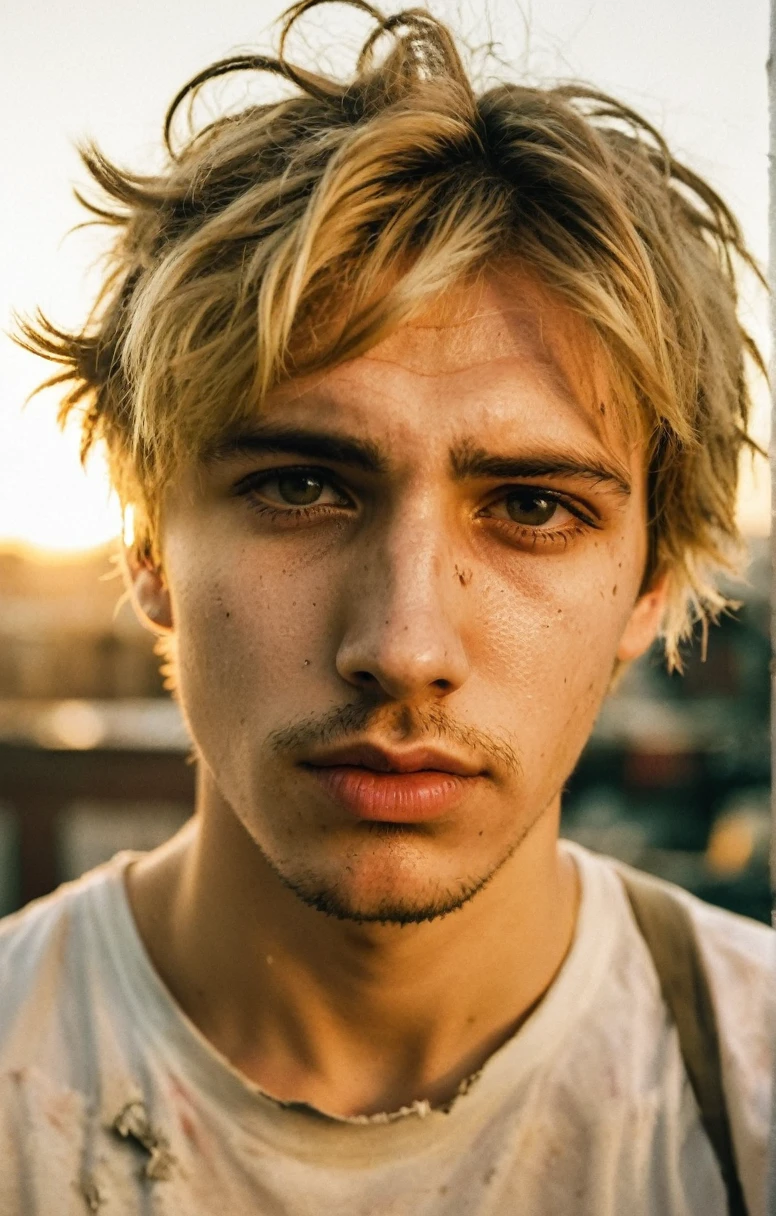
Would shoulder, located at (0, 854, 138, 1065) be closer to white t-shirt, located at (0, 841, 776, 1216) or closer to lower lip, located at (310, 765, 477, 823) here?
white t-shirt, located at (0, 841, 776, 1216)

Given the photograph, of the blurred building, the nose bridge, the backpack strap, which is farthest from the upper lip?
the blurred building

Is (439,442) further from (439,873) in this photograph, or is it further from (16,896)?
(16,896)

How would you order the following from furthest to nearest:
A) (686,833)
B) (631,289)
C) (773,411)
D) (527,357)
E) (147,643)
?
(147,643), (686,833), (631,289), (527,357), (773,411)

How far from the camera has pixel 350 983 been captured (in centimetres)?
216

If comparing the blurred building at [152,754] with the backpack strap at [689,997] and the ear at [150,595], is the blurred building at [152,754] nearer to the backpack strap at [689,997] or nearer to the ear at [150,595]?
the backpack strap at [689,997]

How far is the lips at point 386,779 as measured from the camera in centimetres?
183

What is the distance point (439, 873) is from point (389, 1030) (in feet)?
1.50

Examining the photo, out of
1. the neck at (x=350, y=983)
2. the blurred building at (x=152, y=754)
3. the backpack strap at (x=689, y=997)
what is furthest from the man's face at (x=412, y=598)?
the blurred building at (x=152, y=754)

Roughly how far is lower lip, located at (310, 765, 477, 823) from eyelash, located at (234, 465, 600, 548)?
1.46 ft

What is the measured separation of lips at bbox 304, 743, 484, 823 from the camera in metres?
1.83

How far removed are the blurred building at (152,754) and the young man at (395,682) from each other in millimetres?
12458

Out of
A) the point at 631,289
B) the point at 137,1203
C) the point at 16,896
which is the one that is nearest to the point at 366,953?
the point at 137,1203

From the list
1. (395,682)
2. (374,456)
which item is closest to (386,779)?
(395,682)

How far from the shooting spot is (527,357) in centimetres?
194
